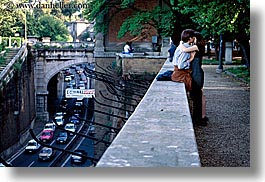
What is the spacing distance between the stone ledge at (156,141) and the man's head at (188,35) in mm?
780

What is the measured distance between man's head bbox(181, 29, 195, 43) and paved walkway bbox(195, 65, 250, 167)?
0.72m

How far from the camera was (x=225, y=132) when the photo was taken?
433 centimetres

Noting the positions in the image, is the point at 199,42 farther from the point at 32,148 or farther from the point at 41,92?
the point at 41,92

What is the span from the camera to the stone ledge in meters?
2.14

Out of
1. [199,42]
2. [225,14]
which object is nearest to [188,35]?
[199,42]

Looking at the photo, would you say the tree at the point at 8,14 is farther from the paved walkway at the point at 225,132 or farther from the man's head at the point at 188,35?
the man's head at the point at 188,35

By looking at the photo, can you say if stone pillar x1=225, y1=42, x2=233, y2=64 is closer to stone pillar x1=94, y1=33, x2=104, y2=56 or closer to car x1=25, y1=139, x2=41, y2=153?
stone pillar x1=94, y1=33, x2=104, y2=56

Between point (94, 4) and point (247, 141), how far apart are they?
8.35m

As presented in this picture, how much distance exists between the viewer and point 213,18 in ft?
23.1

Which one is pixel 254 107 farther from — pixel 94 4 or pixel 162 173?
pixel 94 4

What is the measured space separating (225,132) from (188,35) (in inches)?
35.3

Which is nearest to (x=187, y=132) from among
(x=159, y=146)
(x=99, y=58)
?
(x=159, y=146)

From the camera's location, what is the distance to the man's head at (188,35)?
3898mm

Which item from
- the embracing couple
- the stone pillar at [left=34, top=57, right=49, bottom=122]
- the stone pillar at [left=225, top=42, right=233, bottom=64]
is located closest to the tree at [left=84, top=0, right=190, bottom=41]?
the stone pillar at [left=34, top=57, right=49, bottom=122]
